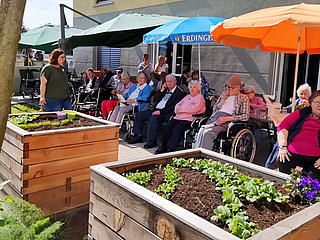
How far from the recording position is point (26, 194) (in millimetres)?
3133

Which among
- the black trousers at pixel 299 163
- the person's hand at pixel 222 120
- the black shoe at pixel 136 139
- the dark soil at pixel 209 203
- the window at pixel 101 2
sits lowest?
the black shoe at pixel 136 139

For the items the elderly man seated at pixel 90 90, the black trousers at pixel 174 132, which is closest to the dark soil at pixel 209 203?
the black trousers at pixel 174 132

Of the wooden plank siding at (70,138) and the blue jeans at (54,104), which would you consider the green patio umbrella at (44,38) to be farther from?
the wooden plank siding at (70,138)

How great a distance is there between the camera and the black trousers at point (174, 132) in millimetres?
5461

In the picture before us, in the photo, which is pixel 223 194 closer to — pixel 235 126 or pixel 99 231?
pixel 99 231

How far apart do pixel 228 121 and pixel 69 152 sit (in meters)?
2.62

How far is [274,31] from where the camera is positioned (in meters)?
5.12

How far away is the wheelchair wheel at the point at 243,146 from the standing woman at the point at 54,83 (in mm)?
2871

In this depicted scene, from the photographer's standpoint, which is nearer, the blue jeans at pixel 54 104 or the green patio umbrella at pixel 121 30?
the blue jeans at pixel 54 104

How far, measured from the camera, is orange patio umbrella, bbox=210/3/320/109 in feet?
11.6

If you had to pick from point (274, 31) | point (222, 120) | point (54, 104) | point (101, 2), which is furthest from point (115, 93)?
point (101, 2)

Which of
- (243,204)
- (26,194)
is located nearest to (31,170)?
(26,194)

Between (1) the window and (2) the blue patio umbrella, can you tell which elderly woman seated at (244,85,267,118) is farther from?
(1) the window

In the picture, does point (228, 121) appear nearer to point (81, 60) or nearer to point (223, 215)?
point (223, 215)
